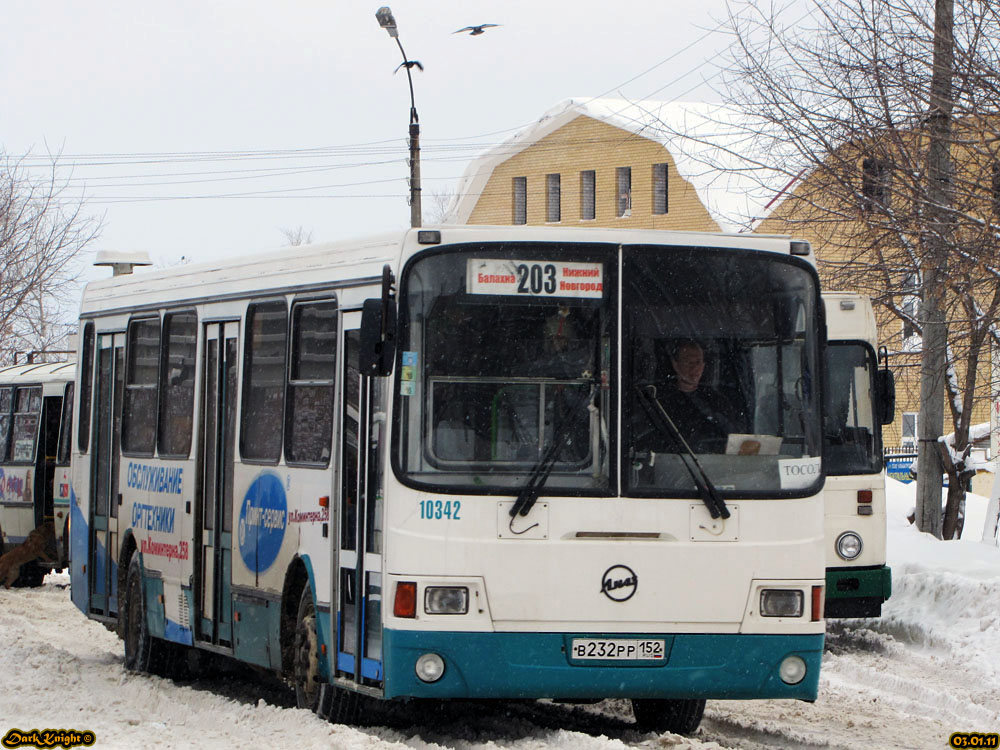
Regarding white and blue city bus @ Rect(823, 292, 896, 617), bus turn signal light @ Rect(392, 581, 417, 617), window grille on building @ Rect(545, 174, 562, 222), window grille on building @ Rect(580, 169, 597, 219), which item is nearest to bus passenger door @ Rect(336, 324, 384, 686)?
bus turn signal light @ Rect(392, 581, 417, 617)

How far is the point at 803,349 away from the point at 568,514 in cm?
150

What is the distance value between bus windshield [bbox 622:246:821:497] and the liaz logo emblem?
39cm

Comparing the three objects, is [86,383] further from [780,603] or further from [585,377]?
[780,603]

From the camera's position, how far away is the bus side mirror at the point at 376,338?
27.7ft

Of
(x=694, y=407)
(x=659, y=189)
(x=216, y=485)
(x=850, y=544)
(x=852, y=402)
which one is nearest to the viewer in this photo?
(x=694, y=407)

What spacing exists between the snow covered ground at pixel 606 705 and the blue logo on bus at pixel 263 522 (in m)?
0.89

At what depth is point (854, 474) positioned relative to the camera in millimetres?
13930

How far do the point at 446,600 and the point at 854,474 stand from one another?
6228 mm

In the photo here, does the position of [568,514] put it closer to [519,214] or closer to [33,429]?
[33,429]

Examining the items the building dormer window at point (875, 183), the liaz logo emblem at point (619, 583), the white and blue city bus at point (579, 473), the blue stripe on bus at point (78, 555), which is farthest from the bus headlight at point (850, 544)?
the blue stripe on bus at point (78, 555)

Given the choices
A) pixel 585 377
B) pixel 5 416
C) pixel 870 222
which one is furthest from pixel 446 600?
pixel 5 416

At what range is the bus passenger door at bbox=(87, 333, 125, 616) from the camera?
1338 centimetres

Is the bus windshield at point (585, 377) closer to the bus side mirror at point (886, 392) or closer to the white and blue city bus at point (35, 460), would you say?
the bus side mirror at point (886, 392)

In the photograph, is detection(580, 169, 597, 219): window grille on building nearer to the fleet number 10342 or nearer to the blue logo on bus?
the blue logo on bus
